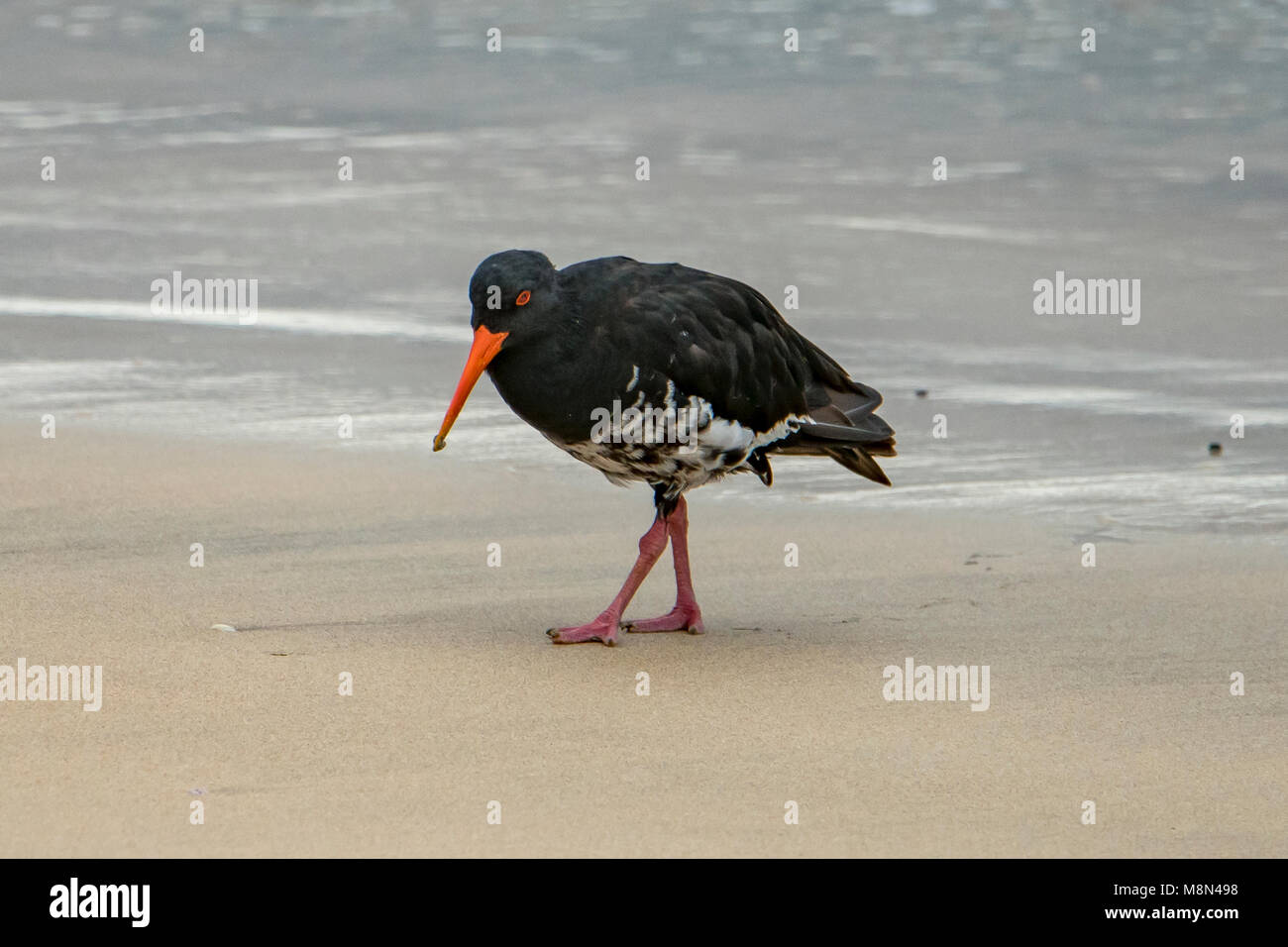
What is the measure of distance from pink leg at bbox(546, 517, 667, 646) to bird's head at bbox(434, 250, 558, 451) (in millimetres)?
774

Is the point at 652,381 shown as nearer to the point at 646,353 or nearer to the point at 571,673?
the point at 646,353

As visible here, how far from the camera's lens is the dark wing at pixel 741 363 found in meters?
5.70

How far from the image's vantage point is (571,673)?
5.61 metres

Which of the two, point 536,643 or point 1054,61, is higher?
point 1054,61

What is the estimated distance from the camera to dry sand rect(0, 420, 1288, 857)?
4379 mm

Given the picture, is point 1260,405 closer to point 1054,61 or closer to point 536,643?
point 536,643

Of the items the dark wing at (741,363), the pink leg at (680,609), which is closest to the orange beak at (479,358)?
the dark wing at (741,363)

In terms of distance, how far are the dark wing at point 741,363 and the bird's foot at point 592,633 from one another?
27.9 inches

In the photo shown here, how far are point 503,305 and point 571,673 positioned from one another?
3.50ft

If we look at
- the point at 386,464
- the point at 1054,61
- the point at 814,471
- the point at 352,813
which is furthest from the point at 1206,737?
the point at 1054,61

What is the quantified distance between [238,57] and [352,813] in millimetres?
17281

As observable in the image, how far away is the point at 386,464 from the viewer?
786cm

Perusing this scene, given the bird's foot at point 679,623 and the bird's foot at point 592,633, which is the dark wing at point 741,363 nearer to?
the bird's foot at point 679,623

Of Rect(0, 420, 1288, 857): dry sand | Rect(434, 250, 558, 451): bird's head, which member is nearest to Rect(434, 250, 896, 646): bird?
Rect(434, 250, 558, 451): bird's head
